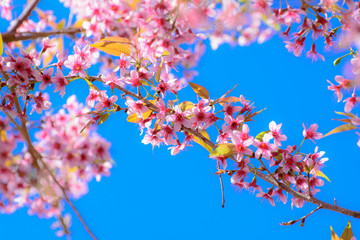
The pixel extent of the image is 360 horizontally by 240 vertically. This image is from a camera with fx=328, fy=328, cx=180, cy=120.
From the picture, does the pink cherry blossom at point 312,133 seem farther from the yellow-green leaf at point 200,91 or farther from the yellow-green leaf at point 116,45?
the yellow-green leaf at point 116,45

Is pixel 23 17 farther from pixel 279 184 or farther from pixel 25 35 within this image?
pixel 279 184

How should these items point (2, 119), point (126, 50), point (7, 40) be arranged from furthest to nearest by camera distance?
1. point (7, 40)
2. point (2, 119)
3. point (126, 50)

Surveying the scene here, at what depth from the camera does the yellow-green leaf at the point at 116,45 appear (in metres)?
1.23

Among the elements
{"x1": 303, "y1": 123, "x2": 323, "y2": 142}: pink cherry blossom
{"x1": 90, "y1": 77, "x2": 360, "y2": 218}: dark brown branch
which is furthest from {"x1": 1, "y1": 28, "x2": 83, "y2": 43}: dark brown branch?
{"x1": 303, "y1": 123, "x2": 323, "y2": 142}: pink cherry blossom

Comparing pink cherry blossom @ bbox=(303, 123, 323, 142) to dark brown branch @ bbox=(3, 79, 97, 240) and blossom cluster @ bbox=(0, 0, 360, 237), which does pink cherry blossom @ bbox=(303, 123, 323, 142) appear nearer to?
blossom cluster @ bbox=(0, 0, 360, 237)

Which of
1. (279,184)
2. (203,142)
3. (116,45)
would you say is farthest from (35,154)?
(279,184)

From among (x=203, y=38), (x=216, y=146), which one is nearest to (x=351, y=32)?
(x=203, y=38)

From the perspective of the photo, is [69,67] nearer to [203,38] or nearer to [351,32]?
[203,38]

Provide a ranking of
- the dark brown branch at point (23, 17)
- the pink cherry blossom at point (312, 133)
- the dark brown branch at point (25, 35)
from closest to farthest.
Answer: the pink cherry blossom at point (312, 133) → the dark brown branch at point (25, 35) → the dark brown branch at point (23, 17)

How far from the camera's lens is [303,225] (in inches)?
41.3

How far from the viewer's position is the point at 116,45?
1.25 metres

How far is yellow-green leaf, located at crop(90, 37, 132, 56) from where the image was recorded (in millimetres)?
1232

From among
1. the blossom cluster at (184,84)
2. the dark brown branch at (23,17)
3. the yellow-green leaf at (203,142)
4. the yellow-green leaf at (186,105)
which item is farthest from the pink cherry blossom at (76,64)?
the dark brown branch at (23,17)

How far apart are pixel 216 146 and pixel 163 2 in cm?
52
